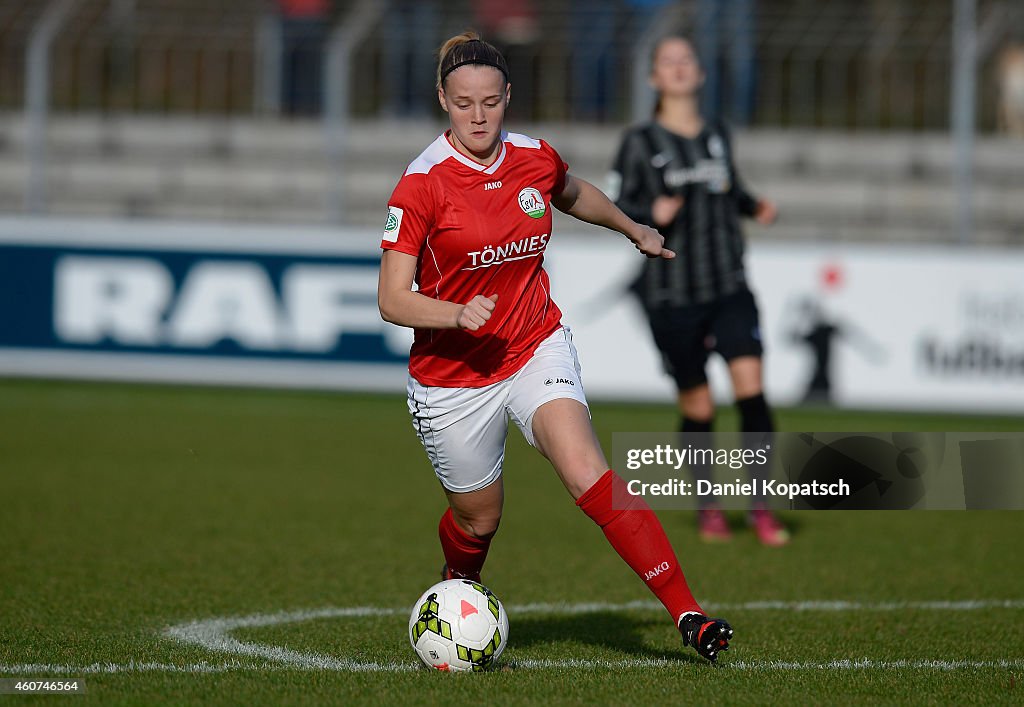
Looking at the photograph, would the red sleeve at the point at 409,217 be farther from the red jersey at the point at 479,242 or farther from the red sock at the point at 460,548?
the red sock at the point at 460,548

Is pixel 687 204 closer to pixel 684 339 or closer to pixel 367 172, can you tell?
pixel 684 339

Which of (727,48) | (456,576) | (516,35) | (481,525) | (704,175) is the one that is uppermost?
(516,35)

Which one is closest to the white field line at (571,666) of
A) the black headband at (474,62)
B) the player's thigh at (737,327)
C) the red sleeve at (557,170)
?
the red sleeve at (557,170)

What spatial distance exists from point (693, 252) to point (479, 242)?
Answer: 2987 mm

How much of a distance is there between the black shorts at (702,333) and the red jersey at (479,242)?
8.30 feet

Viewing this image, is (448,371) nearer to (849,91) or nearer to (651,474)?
(651,474)

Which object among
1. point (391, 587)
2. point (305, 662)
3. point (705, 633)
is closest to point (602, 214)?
point (705, 633)

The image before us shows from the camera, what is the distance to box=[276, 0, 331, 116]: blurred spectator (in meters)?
15.0

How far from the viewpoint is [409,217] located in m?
4.49

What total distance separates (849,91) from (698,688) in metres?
12.1

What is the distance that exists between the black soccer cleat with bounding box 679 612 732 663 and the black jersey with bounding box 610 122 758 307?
10.3 feet

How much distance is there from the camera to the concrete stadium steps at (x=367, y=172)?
14.5 metres

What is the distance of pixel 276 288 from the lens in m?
12.9

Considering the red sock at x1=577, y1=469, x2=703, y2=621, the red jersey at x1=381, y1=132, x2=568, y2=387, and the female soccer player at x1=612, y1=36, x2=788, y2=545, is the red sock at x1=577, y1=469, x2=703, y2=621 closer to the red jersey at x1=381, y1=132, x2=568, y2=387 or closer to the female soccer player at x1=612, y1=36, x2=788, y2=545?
the red jersey at x1=381, y1=132, x2=568, y2=387
